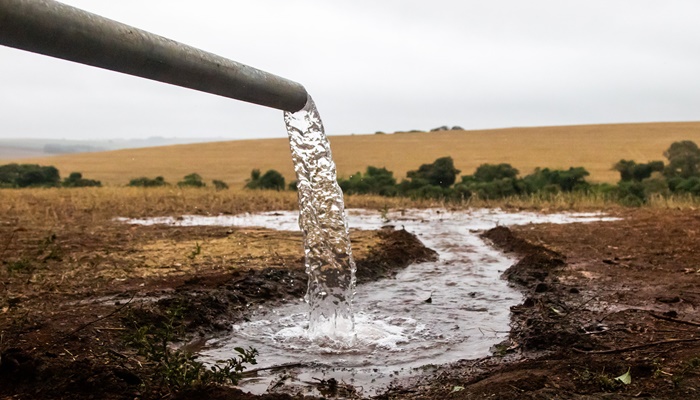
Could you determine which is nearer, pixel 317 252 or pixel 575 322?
pixel 575 322

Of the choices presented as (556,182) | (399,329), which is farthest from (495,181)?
(399,329)

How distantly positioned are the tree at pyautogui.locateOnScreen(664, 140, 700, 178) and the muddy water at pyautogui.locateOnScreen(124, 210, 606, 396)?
616 inches

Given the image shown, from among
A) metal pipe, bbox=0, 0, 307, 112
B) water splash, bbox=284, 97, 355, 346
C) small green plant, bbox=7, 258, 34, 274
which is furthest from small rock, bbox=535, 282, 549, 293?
small green plant, bbox=7, 258, 34, 274

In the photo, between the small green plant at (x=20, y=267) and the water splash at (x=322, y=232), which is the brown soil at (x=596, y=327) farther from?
the small green plant at (x=20, y=267)

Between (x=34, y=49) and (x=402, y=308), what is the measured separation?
4.46 m

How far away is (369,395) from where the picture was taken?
14.1ft

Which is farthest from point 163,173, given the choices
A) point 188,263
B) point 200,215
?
point 188,263

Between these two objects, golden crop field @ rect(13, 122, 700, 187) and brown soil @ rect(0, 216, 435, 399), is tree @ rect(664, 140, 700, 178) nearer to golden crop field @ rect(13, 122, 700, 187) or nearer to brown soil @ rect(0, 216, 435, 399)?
golden crop field @ rect(13, 122, 700, 187)

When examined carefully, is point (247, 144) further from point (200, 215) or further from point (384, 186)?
point (200, 215)

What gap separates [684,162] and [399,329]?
20.7 meters

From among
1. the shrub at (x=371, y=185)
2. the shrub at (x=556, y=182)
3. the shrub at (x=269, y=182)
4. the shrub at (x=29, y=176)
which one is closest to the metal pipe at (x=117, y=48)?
the shrub at (x=556, y=182)

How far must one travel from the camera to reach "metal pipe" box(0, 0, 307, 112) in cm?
283

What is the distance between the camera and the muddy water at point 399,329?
4.86 metres

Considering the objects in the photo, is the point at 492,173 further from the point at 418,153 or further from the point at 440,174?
the point at 418,153
